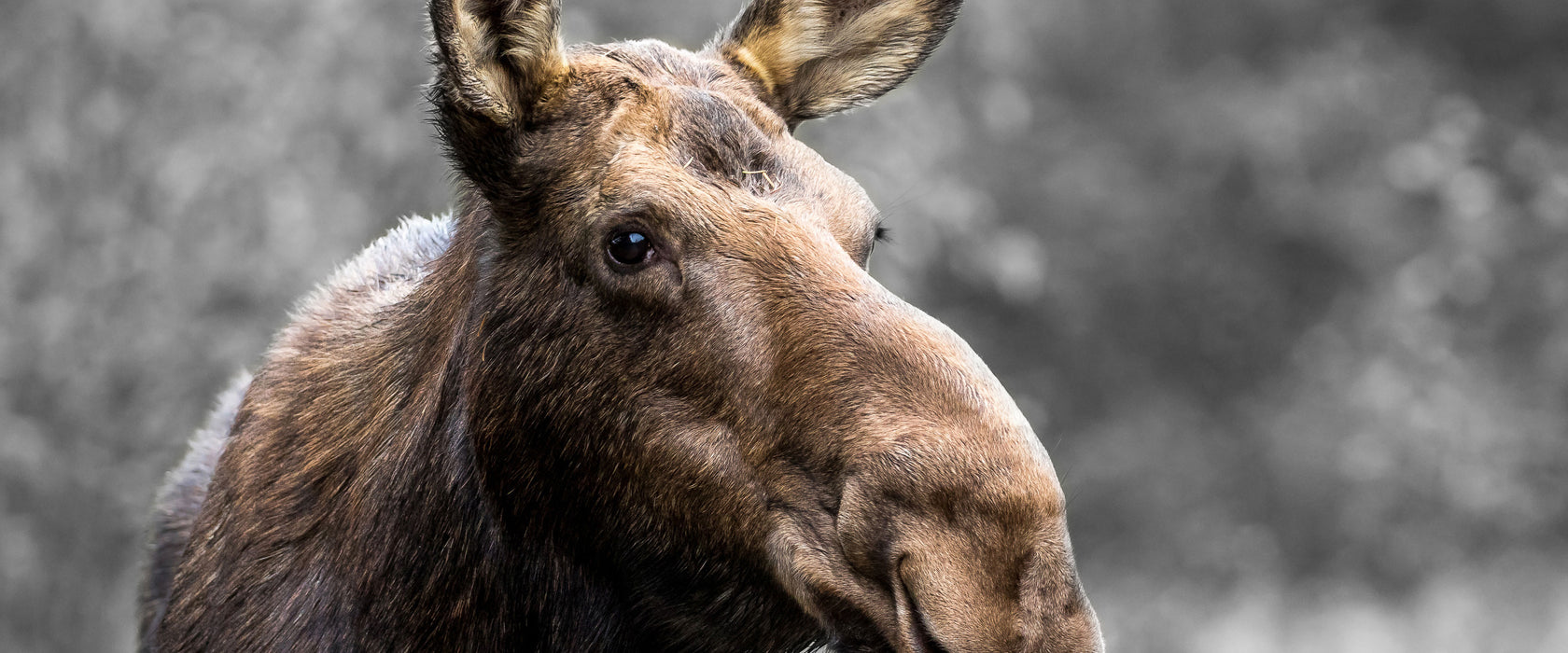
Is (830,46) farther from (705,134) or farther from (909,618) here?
(909,618)

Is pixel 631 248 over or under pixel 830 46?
under

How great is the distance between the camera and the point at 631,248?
2.99 metres

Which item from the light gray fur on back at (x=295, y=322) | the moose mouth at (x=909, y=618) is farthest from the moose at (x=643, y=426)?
the light gray fur on back at (x=295, y=322)

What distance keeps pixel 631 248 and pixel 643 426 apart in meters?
0.34

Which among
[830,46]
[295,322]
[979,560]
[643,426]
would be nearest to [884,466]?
[979,560]

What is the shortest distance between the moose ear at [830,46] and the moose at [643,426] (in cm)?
Answer: 1

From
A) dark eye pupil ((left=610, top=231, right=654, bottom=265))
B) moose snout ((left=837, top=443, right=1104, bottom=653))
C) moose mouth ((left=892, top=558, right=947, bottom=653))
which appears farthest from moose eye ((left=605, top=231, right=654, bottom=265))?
moose mouth ((left=892, top=558, right=947, bottom=653))

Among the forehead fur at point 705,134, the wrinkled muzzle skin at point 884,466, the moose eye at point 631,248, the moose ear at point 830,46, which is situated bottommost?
the wrinkled muzzle skin at point 884,466

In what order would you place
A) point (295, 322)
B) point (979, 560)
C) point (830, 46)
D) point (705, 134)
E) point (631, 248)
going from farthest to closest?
point (295, 322), point (830, 46), point (705, 134), point (631, 248), point (979, 560)

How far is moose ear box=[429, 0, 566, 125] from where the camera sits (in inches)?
118

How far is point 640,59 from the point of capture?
3422 millimetres

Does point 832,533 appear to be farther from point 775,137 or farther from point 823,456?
point 775,137

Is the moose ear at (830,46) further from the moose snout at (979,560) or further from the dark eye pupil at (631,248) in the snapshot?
the moose snout at (979,560)

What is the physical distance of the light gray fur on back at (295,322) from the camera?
13.6 feet
